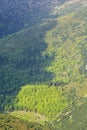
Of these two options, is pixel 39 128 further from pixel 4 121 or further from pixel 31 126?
pixel 4 121

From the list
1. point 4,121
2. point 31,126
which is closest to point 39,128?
point 31,126

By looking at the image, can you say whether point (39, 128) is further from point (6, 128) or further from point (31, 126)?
point (6, 128)
